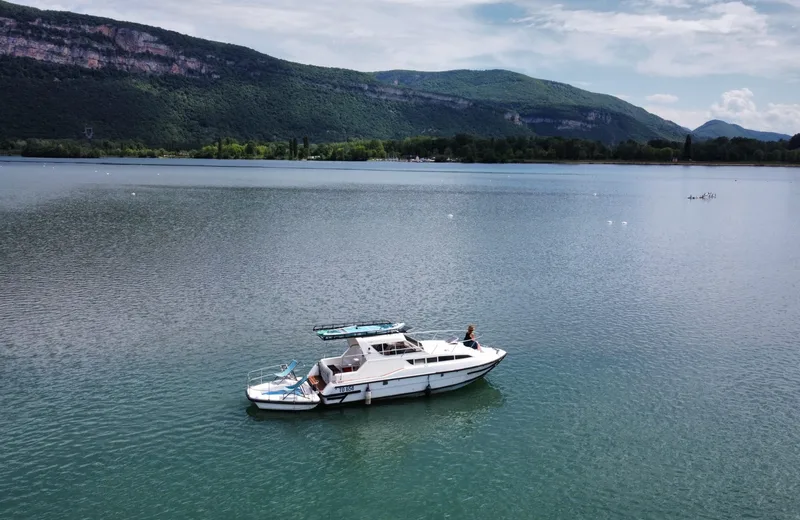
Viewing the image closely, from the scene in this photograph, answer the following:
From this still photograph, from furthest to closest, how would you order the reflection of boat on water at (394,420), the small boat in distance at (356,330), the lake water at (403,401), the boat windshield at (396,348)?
the small boat in distance at (356,330)
the boat windshield at (396,348)
the reflection of boat on water at (394,420)
the lake water at (403,401)

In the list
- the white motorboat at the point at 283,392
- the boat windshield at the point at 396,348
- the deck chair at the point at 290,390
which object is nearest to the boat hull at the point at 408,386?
the white motorboat at the point at 283,392

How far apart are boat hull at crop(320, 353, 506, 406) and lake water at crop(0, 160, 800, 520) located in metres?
0.57

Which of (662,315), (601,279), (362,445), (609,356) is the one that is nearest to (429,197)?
(601,279)

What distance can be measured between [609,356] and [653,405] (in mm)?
6611

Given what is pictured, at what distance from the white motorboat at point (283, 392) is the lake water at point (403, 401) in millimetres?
578

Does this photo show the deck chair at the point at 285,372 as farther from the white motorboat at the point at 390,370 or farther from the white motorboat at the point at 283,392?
the white motorboat at the point at 390,370

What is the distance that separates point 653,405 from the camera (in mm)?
32125

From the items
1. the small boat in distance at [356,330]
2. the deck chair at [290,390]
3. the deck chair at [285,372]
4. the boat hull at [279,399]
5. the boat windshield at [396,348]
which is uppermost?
the small boat in distance at [356,330]

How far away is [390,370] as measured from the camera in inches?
1275

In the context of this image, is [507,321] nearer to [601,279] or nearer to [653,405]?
[653,405]

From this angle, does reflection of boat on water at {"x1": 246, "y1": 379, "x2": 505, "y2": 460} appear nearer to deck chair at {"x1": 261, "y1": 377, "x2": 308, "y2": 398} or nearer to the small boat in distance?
deck chair at {"x1": 261, "y1": 377, "x2": 308, "y2": 398}

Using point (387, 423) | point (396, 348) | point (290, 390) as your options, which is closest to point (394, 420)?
point (387, 423)

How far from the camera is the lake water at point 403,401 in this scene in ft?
79.3

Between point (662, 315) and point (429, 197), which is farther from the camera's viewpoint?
point (429, 197)
